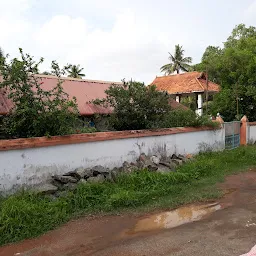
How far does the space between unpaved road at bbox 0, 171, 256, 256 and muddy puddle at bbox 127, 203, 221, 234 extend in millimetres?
16

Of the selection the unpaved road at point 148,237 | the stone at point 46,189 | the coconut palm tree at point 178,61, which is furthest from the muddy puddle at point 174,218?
the coconut palm tree at point 178,61

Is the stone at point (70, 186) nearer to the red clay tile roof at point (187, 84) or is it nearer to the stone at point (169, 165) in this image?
the stone at point (169, 165)

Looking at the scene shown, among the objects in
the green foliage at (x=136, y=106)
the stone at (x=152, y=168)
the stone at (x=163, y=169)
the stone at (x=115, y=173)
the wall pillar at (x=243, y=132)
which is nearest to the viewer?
the stone at (x=115, y=173)

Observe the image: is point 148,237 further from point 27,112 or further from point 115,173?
point 27,112

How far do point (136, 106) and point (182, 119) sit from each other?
201cm

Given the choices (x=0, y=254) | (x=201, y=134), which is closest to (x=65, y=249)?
(x=0, y=254)

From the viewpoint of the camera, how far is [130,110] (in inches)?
364

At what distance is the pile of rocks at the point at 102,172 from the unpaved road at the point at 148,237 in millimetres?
1199

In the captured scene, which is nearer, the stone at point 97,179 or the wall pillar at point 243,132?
the stone at point 97,179

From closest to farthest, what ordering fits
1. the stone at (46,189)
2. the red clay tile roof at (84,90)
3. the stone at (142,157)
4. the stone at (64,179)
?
the stone at (46,189)
the stone at (64,179)
the stone at (142,157)
the red clay tile roof at (84,90)

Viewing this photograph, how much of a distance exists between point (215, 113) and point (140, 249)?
14155mm

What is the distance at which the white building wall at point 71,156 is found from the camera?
5.74 meters

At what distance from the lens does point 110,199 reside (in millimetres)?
5688

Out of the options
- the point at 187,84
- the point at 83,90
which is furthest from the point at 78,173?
the point at 187,84
